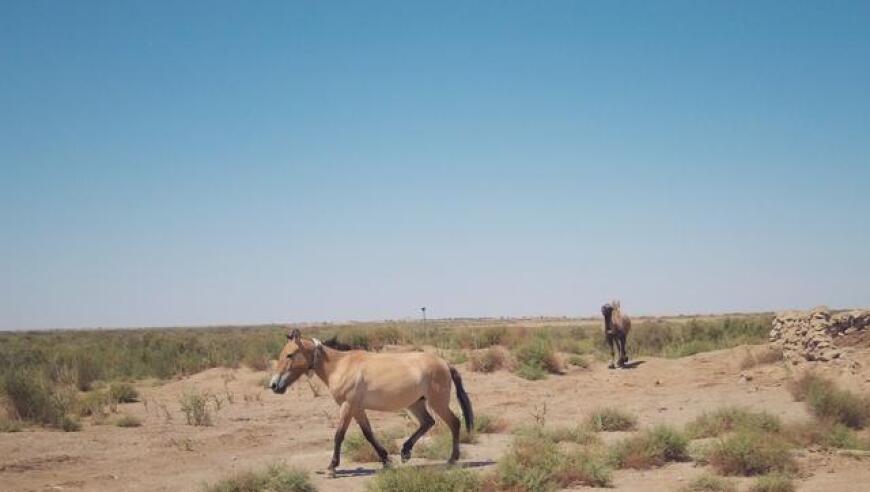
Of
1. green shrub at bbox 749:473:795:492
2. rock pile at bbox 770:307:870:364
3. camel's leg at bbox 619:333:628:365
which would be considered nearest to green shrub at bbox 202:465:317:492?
green shrub at bbox 749:473:795:492

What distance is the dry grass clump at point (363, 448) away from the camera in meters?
11.5

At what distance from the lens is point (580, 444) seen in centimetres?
1220

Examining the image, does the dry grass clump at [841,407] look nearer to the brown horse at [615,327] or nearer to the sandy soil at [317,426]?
the sandy soil at [317,426]

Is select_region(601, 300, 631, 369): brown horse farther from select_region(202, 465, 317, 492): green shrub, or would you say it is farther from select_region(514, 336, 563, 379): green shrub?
select_region(202, 465, 317, 492): green shrub

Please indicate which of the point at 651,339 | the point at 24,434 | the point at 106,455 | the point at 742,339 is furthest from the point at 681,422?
the point at 651,339

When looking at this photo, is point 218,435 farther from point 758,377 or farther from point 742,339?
point 742,339

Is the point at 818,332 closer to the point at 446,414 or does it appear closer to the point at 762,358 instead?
the point at 762,358

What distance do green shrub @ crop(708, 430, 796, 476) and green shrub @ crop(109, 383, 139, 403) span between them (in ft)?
49.3

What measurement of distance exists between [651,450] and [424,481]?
3796 millimetres

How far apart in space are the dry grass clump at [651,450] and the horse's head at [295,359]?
4560mm

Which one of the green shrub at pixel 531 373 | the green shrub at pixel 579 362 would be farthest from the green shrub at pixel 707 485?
the green shrub at pixel 579 362

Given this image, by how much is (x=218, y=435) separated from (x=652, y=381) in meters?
12.1

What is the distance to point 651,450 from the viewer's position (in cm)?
1054

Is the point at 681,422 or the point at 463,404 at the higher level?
the point at 463,404
